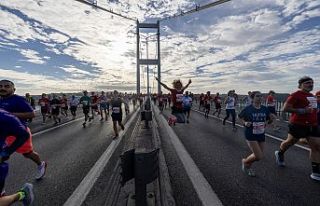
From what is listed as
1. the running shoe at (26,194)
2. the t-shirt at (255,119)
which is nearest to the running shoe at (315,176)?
→ the t-shirt at (255,119)

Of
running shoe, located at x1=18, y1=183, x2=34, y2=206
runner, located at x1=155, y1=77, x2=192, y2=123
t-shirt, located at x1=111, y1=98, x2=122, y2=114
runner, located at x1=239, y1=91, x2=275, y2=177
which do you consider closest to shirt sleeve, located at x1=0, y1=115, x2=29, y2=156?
running shoe, located at x1=18, y1=183, x2=34, y2=206

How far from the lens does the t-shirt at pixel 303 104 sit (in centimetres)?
571

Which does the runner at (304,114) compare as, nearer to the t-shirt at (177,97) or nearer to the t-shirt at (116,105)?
the t-shirt at (177,97)

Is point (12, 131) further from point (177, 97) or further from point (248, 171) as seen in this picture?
point (177, 97)

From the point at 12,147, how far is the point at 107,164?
3.79 metres

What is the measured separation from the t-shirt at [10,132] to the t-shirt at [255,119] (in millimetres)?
4134

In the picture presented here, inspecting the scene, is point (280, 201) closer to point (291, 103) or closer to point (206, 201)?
point (206, 201)

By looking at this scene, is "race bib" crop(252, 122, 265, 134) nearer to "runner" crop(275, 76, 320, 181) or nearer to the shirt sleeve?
"runner" crop(275, 76, 320, 181)

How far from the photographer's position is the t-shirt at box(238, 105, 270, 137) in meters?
5.72

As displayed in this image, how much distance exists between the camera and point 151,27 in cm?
4519

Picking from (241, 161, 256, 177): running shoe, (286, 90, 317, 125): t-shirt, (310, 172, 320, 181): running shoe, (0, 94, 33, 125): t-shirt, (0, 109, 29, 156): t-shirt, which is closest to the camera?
(0, 109, 29, 156): t-shirt

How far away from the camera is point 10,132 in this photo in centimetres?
294

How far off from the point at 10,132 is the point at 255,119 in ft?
14.2

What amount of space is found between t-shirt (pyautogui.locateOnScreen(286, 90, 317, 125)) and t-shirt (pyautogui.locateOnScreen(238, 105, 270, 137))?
59cm
